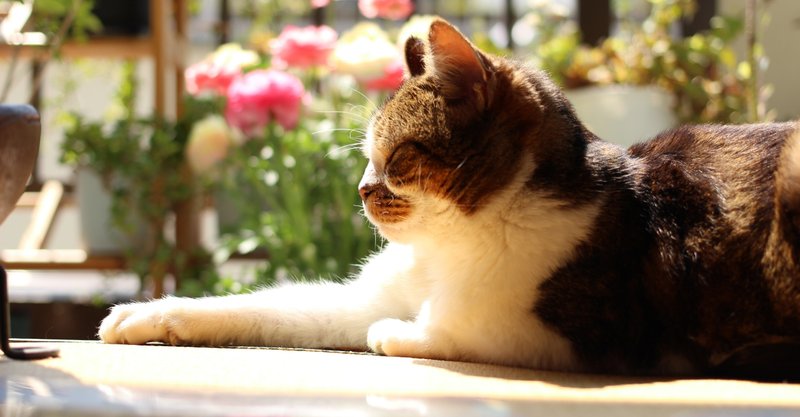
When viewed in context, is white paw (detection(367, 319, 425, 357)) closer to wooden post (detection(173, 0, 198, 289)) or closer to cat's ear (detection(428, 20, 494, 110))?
cat's ear (detection(428, 20, 494, 110))

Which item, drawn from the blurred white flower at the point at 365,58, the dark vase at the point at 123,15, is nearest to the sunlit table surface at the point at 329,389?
the blurred white flower at the point at 365,58

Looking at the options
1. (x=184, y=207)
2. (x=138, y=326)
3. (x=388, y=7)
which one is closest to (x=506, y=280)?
(x=138, y=326)

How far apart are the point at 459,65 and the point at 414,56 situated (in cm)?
13

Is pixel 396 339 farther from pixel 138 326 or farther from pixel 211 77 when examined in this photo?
pixel 211 77

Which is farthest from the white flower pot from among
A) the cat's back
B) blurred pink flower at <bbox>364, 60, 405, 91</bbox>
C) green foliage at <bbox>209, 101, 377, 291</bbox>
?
the cat's back

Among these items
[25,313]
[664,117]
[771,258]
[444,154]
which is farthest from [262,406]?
[25,313]

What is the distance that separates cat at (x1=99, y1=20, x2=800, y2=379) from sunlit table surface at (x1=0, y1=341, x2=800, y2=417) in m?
0.06

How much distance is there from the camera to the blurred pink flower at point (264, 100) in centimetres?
246

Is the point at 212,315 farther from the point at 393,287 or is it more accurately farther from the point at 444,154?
the point at 444,154

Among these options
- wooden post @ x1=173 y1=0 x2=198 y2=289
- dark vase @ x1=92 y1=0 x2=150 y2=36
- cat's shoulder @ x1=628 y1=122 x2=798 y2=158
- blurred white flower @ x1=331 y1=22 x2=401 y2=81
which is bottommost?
wooden post @ x1=173 y1=0 x2=198 y2=289

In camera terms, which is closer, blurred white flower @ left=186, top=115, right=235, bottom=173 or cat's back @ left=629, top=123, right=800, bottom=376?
cat's back @ left=629, top=123, right=800, bottom=376

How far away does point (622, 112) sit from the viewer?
2615 millimetres

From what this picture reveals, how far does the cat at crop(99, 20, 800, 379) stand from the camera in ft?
3.43

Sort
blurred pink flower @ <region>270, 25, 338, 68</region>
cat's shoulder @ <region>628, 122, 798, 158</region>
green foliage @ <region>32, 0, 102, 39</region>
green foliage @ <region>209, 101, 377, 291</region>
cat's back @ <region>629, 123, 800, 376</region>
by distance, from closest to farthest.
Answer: cat's back @ <region>629, 123, 800, 376</region> → cat's shoulder @ <region>628, 122, 798, 158</region> → green foliage @ <region>32, 0, 102, 39</region> → green foliage @ <region>209, 101, 377, 291</region> → blurred pink flower @ <region>270, 25, 338, 68</region>
